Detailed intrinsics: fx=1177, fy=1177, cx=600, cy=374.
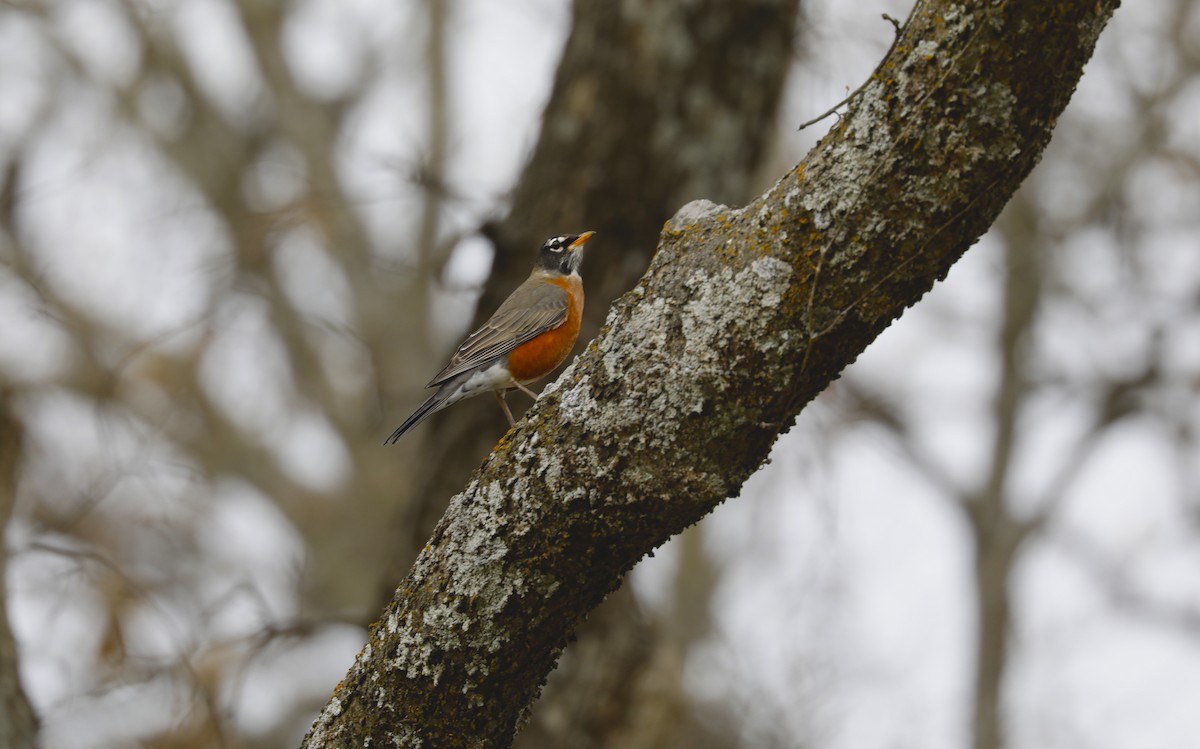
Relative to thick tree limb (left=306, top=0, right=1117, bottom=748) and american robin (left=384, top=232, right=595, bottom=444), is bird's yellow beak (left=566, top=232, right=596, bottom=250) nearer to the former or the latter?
american robin (left=384, top=232, right=595, bottom=444)

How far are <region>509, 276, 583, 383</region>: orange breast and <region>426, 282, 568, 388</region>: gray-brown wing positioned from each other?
0.03 metres

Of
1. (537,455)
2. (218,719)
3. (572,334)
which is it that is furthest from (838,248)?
(218,719)

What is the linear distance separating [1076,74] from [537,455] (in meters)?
1.28

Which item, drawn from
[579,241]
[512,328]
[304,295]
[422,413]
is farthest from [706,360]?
[304,295]

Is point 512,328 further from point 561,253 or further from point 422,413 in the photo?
point 561,253

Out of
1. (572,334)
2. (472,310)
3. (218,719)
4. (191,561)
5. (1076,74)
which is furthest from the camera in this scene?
(191,561)

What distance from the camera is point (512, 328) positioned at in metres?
4.96

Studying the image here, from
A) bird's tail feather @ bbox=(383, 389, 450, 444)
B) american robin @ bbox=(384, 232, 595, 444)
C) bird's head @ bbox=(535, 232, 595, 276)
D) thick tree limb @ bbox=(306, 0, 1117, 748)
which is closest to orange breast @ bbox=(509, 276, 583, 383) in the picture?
american robin @ bbox=(384, 232, 595, 444)

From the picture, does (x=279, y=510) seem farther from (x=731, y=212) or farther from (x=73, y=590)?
(x=731, y=212)

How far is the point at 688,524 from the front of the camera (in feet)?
8.07

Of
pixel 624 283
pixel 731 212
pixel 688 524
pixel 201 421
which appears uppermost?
pixel 201 421

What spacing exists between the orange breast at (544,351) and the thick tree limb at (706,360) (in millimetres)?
2194

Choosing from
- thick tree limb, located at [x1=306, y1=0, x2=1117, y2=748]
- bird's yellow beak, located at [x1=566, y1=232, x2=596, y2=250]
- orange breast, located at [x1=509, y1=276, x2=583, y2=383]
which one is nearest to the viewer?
thick tree limb, located at [x1=306, y1=0, x2=1117, y2=748]

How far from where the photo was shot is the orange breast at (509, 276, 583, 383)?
4.82 metres
